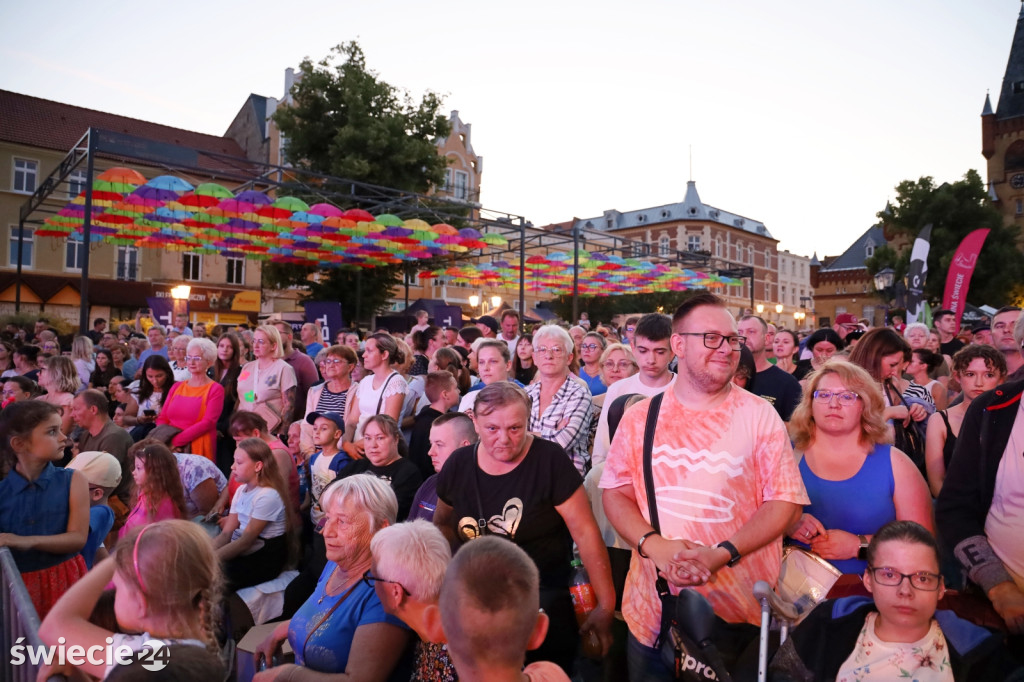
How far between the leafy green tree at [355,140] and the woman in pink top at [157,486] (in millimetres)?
22776

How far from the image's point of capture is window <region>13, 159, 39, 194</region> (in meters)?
32.2

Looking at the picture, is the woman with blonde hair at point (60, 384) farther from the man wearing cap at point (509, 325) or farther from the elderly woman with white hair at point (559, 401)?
the man wearing cap at point (509, 325)

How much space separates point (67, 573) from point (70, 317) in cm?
3328

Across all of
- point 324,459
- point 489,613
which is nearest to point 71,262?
point 324,459

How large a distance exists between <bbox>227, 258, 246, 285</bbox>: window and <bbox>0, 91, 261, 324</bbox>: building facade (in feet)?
0.17

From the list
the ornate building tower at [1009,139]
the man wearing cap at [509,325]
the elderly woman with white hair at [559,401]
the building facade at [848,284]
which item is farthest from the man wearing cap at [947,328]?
the building facade at [848,284]

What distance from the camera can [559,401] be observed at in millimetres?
4293

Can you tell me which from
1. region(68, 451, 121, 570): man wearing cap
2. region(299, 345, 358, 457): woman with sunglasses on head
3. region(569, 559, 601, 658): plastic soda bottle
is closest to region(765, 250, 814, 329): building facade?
region(299, 345, 358, 457): woman with sunglasses on head

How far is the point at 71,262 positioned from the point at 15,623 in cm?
3575

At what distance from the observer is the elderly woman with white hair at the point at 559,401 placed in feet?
13.6

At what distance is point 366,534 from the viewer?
302cm

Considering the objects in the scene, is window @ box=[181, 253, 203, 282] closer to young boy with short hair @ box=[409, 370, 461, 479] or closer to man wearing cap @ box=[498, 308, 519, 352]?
man wearing cap @ box=[498, 308, 519, 352]

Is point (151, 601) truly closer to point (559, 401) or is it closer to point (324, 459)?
point (559, 401)

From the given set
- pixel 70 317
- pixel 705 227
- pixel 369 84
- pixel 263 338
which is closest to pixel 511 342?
pixel 263 338
